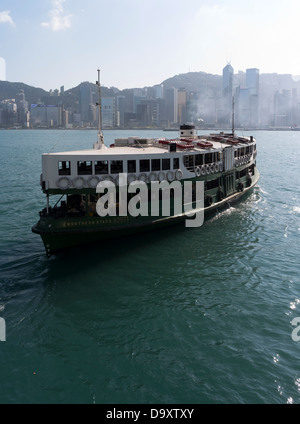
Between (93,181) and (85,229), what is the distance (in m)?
2.85

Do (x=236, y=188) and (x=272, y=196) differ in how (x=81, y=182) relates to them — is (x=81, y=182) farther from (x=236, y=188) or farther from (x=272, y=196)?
(x=272, y=196)

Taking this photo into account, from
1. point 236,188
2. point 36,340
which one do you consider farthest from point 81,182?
point 236,188

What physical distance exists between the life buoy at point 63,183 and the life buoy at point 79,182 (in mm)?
294

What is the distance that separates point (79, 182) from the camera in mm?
21812

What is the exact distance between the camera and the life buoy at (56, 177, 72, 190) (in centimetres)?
2141

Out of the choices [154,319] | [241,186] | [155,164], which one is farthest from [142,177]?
[241,186]

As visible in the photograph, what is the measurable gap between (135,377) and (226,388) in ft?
9.48

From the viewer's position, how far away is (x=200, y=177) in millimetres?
28812

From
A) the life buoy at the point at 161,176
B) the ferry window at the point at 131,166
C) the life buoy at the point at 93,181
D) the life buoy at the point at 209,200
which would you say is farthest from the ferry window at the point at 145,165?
the life buoy at the point at 209,200

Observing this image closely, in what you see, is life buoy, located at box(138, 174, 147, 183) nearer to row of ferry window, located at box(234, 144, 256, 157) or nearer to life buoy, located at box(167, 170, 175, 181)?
life buoy, located at box(167, 170, 175, 181)

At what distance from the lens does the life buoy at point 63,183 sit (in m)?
21.4

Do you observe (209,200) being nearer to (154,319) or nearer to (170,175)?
(170,175)

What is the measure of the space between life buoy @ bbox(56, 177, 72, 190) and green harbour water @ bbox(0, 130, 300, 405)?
13.0 ft

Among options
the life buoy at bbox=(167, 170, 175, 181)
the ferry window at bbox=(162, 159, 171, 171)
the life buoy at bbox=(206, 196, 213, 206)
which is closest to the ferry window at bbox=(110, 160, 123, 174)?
the ferry window at bbox=(162, 159, 171, 171)
